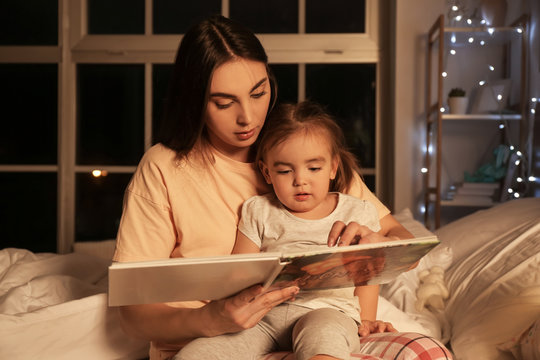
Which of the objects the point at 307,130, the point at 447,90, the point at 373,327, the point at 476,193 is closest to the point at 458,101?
the point at 447,90

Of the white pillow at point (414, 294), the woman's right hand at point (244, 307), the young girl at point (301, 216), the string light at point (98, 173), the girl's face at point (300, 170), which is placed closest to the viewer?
the woman's right hand at point (244, 307)

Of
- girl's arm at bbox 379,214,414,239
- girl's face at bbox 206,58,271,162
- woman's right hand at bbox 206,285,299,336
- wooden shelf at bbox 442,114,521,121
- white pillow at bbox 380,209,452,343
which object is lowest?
white pillow at bbox 380,209,452,343

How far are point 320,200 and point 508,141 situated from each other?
1.95 metres

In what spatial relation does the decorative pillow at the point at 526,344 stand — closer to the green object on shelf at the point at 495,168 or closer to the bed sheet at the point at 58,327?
the bed sheet at the point at 58,327

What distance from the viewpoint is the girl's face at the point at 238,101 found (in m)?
1.24

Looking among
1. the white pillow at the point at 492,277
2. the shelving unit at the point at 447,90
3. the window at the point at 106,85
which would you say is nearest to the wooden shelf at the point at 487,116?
the shelving unit at the point at 447,90

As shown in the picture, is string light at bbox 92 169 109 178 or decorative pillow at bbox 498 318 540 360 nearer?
decorative pillow at bbox 498 318 540 360

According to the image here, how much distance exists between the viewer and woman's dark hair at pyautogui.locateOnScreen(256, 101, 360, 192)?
127cm

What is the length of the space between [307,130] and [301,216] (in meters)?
0.19

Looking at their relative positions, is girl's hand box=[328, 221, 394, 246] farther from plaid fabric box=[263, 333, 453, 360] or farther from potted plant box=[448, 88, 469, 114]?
potted plant box=[448, 88, 469, 114]

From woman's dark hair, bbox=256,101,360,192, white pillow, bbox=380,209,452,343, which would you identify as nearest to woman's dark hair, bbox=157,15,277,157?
woman's dark hair, bbox=256,101,360,192

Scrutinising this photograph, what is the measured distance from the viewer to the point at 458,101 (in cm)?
273

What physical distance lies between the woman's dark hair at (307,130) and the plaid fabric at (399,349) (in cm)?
42

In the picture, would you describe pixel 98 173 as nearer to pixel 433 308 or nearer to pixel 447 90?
pixel 447 90
